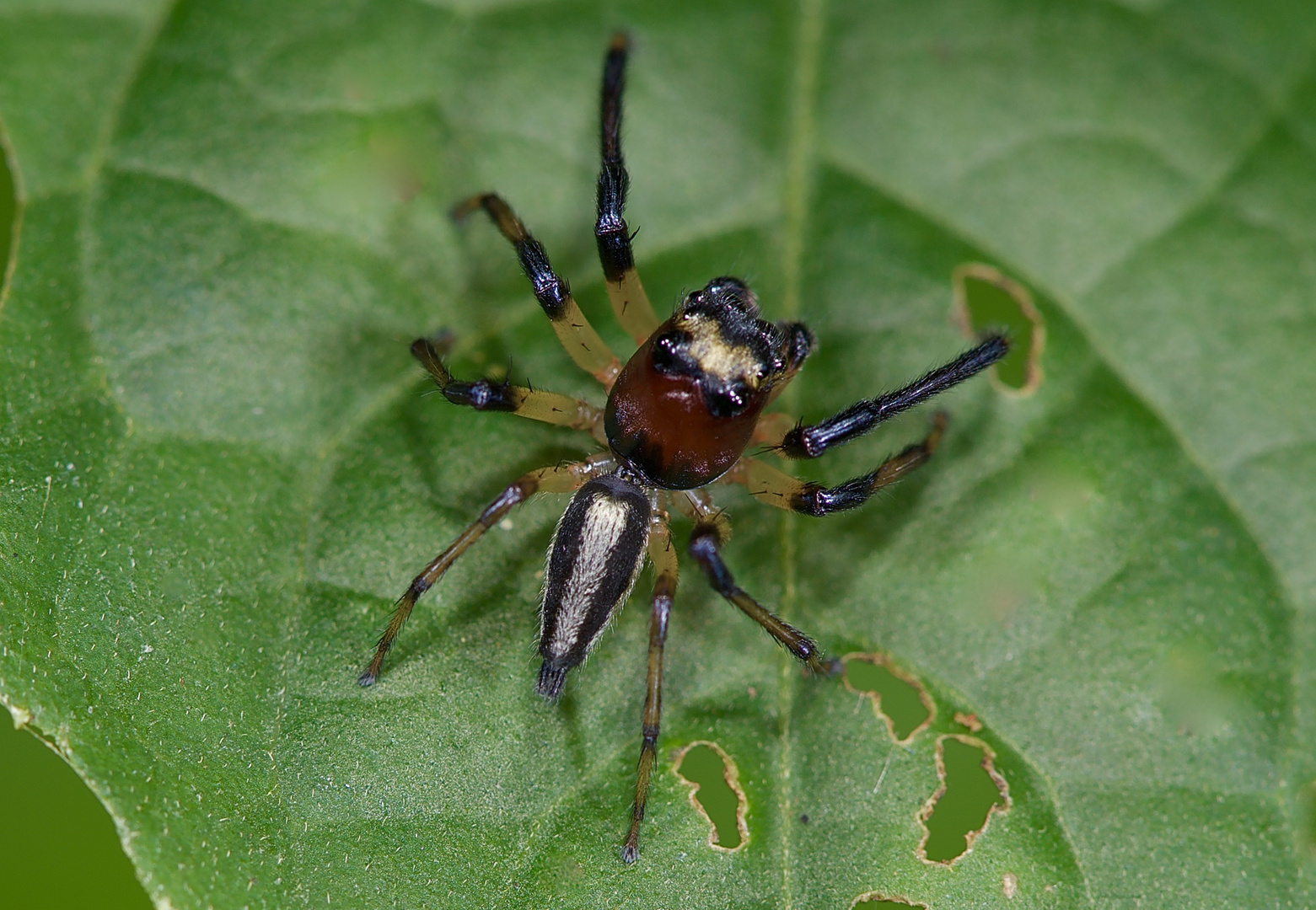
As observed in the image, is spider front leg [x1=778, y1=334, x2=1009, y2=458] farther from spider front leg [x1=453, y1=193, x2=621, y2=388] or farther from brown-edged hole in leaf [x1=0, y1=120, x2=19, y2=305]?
brown-edged hole in leaf [x1=0, y1=120, x2=19, y2=305]

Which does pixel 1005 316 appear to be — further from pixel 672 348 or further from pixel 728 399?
pixel 672 348

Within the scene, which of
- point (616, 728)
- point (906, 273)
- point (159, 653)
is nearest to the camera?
point (159, 653)

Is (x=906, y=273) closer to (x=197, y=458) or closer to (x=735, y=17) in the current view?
(x=735, y=17)

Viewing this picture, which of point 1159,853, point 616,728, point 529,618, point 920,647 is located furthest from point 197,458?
point 1159,853

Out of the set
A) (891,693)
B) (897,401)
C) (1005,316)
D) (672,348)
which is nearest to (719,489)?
(672,348)

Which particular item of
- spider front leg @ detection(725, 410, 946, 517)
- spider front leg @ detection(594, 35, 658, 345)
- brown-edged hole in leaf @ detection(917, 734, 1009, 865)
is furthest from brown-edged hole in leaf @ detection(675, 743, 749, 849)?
spider front leg @ detection(594, 35, 658, 345)

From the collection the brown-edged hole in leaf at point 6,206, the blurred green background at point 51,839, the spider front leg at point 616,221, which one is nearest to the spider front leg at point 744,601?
the spider front leg at point 616,221
